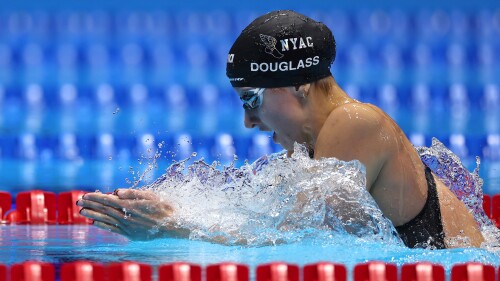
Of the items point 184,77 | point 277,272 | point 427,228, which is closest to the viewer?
point 277,272

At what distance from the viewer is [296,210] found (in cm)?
271

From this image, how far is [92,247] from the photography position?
10.5 feet

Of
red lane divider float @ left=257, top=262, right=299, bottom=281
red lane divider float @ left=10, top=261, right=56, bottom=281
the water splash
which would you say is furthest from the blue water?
red lane divider float @ left=10, top=261, right=56, bottom=281

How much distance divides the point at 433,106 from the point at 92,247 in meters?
4.92

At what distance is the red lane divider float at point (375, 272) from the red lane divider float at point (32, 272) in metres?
0.83

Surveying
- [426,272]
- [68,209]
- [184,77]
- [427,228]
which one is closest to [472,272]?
[426,272]

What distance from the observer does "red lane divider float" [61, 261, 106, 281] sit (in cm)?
246

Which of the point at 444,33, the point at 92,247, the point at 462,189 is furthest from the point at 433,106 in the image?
the point at 92,247

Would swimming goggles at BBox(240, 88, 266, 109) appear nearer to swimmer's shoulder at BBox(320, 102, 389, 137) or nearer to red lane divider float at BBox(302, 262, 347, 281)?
swimmer's shoulder at BBox(320, 102, 389, 137)

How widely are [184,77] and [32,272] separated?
5.47 m

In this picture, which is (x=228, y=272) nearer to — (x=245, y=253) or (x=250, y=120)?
(x=245, y=253)

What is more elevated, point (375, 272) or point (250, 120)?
point (250, 120)

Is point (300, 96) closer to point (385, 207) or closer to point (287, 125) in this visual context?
point (287, 125)

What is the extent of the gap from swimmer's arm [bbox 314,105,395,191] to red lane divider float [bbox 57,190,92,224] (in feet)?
7.61
